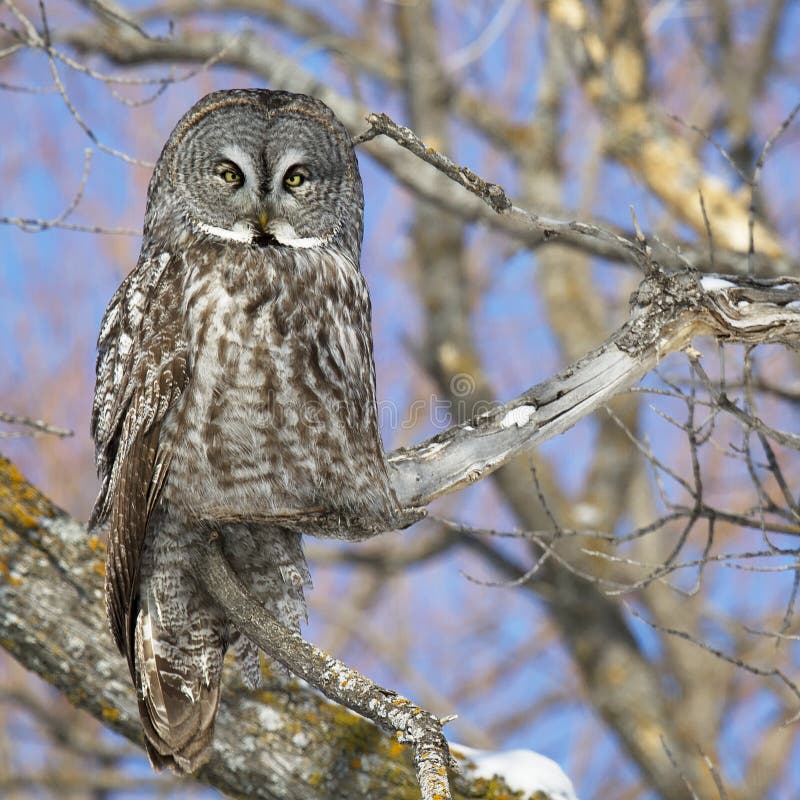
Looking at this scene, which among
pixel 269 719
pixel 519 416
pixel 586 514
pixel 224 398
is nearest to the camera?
pixel 224 398

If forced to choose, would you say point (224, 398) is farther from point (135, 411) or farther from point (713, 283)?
point (713, 283)

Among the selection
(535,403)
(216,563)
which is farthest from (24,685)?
(535,403)

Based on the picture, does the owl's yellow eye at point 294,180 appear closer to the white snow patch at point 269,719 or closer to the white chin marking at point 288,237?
the white chin marking at point 288,237

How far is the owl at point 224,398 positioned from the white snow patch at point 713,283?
101cm

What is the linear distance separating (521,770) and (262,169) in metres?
2.12

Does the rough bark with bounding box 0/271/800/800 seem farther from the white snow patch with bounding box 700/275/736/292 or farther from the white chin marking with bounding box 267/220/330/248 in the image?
the white chin marking with bounding box 267/220/330/248

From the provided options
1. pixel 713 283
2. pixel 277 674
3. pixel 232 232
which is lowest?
pixel 277 674

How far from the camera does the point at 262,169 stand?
3.61 meters

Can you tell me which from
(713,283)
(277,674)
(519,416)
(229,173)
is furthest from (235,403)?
(713,283)

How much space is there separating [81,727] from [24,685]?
0.63 metres

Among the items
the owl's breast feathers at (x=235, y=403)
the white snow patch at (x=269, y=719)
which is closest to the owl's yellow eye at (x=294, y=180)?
the owl's breast feathers at (x=235, y=403)

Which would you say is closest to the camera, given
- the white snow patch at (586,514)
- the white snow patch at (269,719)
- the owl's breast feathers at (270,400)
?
the owl's breast feathers at (270,400)

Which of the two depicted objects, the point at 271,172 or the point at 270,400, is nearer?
the point at 270,400

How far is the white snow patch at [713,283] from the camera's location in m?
3.12
